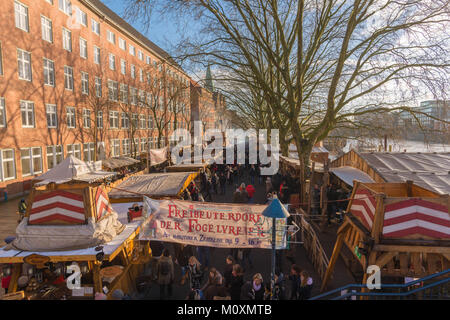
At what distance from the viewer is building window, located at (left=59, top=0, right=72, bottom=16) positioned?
83.7ft

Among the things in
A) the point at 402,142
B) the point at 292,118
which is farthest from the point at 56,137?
the point at 402,142

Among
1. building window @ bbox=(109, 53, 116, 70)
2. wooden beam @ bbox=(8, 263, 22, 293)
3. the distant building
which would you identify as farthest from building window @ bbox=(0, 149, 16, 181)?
the distant building

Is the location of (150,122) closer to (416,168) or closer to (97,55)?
(97,55)

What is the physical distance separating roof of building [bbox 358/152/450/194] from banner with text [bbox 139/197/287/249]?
18.4 feet

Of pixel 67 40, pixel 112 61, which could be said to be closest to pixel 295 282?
pixel 67 40

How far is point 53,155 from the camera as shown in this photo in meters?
24.3

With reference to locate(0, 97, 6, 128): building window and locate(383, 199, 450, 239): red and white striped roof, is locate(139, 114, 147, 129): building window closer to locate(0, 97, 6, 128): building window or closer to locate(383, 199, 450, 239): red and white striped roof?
locate(0, 97, 6, 128): building window

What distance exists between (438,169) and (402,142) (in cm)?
400

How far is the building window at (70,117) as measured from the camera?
26.2 meters

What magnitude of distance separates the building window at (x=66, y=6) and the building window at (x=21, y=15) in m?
5.32

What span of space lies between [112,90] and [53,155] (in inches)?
538

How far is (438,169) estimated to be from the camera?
33.9 feet
